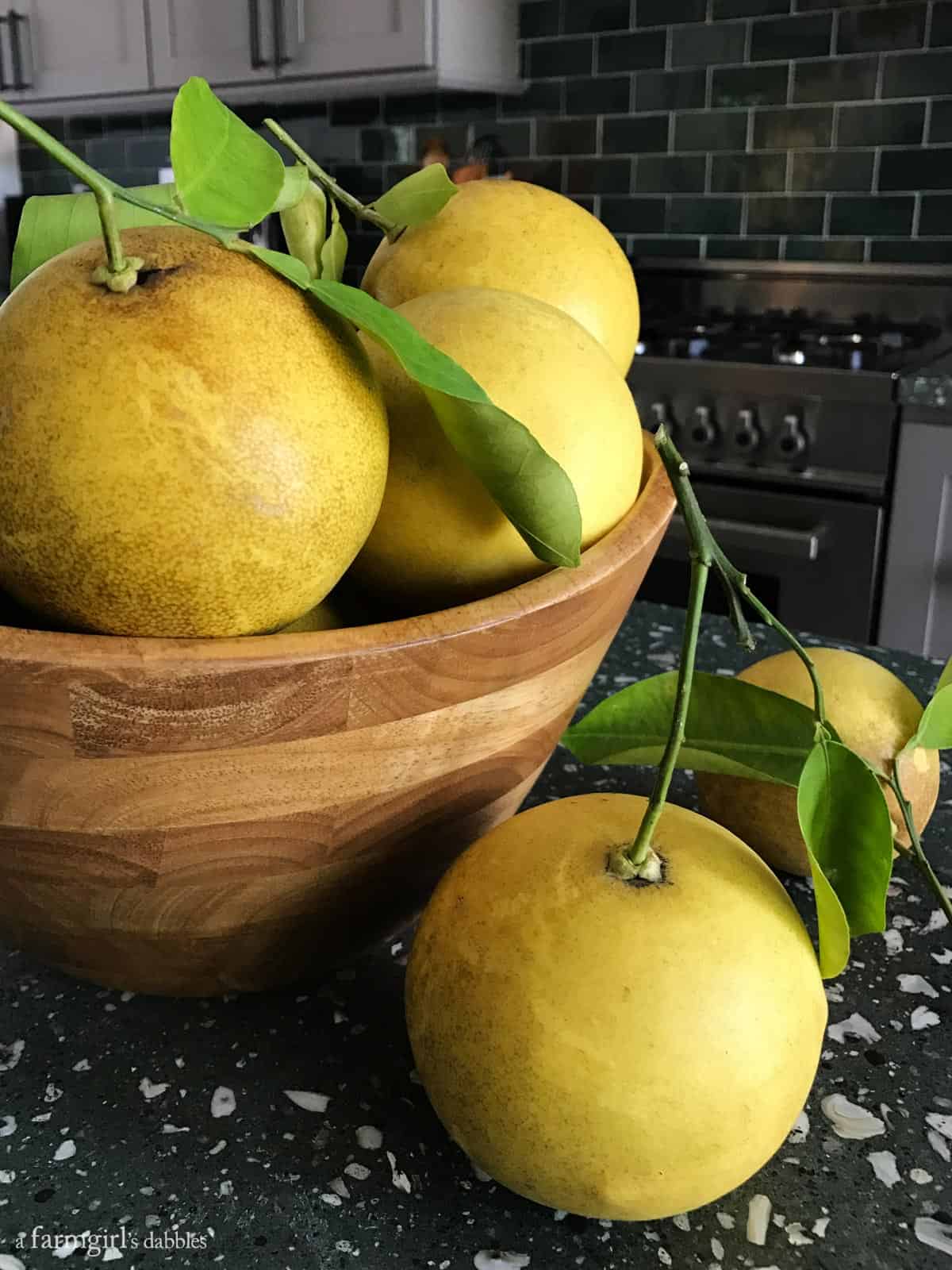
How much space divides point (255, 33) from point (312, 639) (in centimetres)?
229

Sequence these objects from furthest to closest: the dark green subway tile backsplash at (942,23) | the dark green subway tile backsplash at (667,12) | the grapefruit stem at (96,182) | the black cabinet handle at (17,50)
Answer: the black cabinet handle at (17,50), the dark green subway tile backsplash at (667,12), the dark green subway tile backsplash at (942,23), the grapefruit stem at (96,182)

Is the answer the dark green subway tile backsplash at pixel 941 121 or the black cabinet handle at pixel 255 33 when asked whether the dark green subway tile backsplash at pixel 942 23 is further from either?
the black cabinet handle at pixel 255 33

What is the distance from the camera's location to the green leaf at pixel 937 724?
412 millimetres

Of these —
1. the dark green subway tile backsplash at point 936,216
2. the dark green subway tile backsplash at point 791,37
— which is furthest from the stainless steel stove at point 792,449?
the dark green subway tile backsplash at point 791,37

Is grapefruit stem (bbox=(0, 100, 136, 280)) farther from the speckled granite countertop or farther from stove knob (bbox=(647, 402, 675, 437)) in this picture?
stove knob (bbox=(647, 402, 675, 437))

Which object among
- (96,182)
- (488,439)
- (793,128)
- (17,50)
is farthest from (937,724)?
(17,50)

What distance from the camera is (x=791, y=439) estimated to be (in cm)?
164

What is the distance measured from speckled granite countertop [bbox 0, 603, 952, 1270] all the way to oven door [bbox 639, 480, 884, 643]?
1.27m

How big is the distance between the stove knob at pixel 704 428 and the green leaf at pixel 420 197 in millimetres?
1304

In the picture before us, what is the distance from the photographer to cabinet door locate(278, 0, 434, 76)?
6.78ft

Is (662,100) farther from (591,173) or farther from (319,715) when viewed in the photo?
(319,715)

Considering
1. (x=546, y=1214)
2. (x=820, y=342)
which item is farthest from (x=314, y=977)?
(x=820, y=342)

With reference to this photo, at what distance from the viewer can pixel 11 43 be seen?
2619mm

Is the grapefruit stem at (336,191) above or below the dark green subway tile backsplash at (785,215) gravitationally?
above
